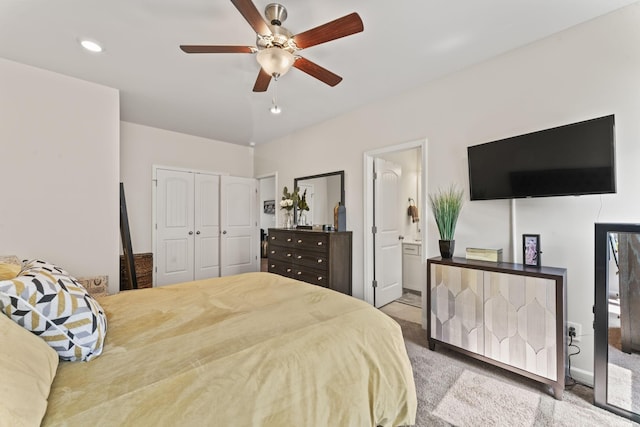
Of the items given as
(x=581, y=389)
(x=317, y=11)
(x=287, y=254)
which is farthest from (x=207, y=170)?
(x=581, y=389)

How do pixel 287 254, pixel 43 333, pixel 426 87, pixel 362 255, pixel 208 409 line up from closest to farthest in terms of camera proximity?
pixel 208 409 < pixel 43 333 < pixel 426 87 < pixel 362 255 < pixel 287 254

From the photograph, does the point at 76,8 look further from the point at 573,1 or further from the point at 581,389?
the point at 581,389

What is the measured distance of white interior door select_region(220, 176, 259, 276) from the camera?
4992 mm

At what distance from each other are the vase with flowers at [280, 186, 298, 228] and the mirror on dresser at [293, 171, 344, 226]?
10cm

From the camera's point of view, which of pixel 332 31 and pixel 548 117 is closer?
pixel 332 31

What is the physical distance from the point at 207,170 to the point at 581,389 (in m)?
5.34

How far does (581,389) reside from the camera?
188cm

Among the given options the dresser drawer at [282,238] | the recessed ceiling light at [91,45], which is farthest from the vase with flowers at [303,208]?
the recessed ceiling light at [91,45]

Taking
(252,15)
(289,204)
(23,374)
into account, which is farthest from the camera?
(289,204)

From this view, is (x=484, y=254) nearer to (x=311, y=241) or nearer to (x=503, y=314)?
(x=503, y=314)

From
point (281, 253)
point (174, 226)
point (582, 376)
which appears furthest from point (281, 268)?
point (582, 376)

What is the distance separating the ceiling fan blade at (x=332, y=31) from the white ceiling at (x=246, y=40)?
282mm

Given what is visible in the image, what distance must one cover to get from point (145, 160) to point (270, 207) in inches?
86.0

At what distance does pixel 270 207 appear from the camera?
5.21m
